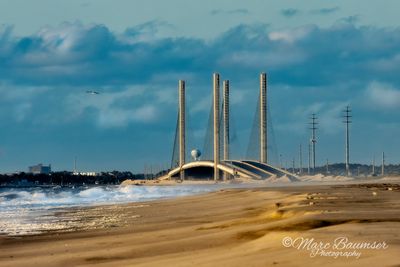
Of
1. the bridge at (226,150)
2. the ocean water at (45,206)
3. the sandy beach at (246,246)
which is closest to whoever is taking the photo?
the sandy beach at (246,246)

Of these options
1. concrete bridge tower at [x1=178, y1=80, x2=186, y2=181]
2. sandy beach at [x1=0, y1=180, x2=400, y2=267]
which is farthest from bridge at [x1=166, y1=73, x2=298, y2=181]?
sandy beach at [x1=0, y1=180, x2=400, y2=267]

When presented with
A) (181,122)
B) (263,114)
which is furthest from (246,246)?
(181,122)

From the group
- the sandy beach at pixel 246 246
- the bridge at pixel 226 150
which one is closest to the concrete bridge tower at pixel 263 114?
the bridge at pixel 226 150

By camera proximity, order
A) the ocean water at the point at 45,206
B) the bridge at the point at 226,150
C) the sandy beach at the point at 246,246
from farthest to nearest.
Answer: the bridge at the point at 226,150 → the ocean water at the point at 45,206 → the sandy beach at the point at 246,246

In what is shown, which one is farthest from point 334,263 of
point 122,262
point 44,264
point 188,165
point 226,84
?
point 188,165

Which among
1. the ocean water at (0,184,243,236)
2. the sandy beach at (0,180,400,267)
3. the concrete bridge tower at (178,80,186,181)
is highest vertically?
the concrete bridge tower at (178,80,186,181)

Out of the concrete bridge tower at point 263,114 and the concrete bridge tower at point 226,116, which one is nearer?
the concrete bridge tower at point 263,114

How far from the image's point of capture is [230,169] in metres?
155

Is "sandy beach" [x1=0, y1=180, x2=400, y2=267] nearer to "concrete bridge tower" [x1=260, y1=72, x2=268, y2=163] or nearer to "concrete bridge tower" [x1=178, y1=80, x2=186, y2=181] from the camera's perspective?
"concrete bridge tower" [x1=260, y1=72, x2=268, y2=163]

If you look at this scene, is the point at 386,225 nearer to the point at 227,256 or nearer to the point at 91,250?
the point at 227,256

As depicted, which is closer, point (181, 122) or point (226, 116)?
point (226, 116)

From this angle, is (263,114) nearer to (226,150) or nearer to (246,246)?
(226,150)

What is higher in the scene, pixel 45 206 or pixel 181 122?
pixel 181 122

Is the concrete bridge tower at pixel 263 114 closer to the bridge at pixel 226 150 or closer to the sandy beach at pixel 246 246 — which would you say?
the bridge at pixel 226 150
